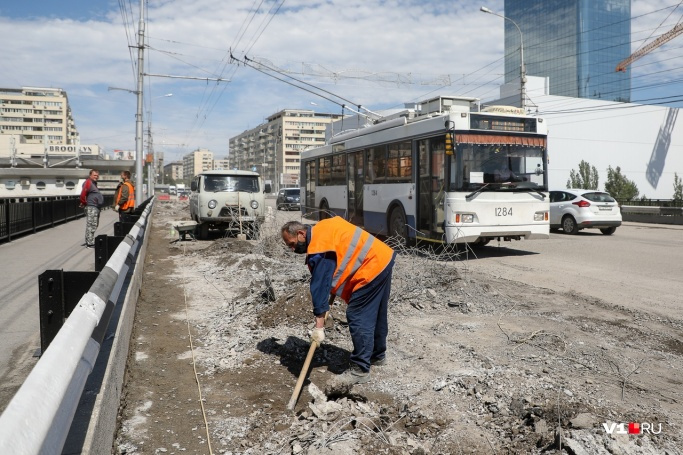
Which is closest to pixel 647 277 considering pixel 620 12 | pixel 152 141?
pixel 152 141

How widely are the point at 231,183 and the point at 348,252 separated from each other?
13776mm

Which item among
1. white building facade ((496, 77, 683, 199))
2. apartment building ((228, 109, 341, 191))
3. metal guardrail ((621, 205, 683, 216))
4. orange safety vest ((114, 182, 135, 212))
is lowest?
metal guardrail ((621, 205, 683, 216))

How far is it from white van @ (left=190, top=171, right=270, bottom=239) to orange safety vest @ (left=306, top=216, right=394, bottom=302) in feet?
39.7

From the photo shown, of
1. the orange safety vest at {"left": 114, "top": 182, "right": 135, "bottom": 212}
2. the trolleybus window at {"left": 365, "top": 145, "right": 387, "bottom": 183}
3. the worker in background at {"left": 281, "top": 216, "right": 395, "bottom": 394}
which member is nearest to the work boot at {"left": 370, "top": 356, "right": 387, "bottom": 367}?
the worker in background at {"left": 281, "top": 216, "right": 395, "bottom": 394}

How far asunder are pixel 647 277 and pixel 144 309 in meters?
8.24

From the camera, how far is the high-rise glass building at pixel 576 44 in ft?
341

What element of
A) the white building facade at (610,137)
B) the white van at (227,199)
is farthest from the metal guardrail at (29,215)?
the white building facade at (610,137)

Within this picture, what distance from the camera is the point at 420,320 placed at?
21.4 ft

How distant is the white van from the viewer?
679 inches

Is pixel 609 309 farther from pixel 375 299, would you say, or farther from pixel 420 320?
pixel 375 299

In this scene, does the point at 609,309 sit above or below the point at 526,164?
below

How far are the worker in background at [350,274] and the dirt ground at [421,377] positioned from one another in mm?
353

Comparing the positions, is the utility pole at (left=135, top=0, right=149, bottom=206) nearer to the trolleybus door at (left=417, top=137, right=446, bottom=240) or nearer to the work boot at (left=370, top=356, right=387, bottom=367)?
the trolleybus door at (left=417, top=137, right=446, bottom=240)

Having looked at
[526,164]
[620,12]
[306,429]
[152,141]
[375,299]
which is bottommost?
[306,429]
